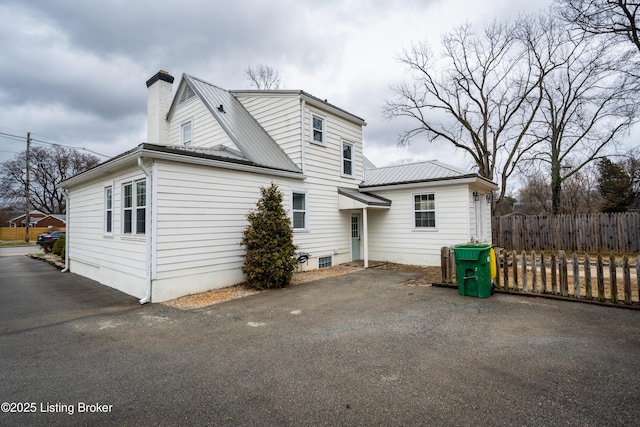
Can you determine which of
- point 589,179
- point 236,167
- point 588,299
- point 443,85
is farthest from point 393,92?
point 589,179

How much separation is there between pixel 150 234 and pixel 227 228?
6.72 feet

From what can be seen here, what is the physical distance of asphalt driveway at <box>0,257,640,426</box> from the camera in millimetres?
2742

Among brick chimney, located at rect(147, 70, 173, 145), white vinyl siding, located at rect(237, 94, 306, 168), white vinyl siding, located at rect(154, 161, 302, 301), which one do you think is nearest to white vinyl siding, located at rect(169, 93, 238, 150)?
brick chimney, located at rect(147, 70, 173, 145)

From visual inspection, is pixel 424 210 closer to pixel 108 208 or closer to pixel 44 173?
pixel 108 208

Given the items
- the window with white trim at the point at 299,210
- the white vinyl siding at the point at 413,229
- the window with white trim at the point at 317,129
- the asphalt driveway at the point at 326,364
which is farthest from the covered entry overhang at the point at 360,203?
the asphalt driveway at the point at 326,364

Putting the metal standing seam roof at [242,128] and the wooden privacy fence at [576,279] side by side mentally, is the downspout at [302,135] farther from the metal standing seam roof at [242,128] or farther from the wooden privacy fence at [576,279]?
the wooden privacy fence at [576,279]

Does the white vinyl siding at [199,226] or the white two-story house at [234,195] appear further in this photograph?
the white two-story house at [234,195]

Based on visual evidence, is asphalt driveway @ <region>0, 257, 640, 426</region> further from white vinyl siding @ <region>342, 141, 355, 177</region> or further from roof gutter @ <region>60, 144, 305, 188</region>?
white vinyl siding @ <region>342, 141, 355, 177</region>

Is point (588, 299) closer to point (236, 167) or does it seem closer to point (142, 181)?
point (236, 167)

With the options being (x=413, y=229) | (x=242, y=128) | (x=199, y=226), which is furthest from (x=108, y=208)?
(x=413, y=229)

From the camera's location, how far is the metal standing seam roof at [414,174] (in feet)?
39.1

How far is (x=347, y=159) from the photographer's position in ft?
44.7

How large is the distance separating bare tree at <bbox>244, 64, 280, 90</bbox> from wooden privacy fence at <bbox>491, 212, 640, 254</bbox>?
21.2 metres

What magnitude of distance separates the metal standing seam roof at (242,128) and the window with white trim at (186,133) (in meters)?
1.64
